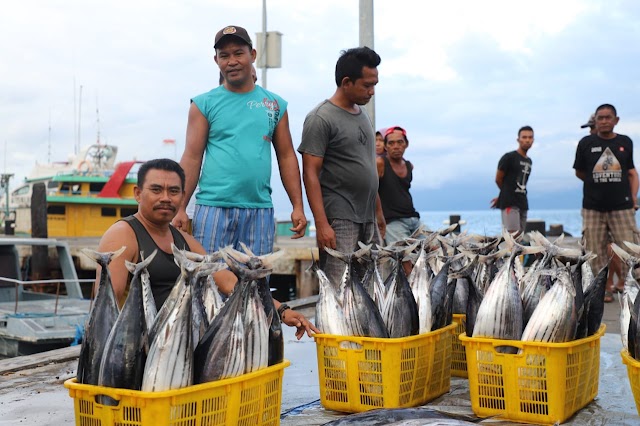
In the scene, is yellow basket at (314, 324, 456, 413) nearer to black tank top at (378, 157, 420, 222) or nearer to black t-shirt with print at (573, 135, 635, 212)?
black tank top at (378, 157, 420, 222)

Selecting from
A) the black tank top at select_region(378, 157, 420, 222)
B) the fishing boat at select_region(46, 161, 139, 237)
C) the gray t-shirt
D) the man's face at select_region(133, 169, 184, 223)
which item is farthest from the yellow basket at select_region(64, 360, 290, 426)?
the fishing boat at select_region(46, 161, 139, 237)

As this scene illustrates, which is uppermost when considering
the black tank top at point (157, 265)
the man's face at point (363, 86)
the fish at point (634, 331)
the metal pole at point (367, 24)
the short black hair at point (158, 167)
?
the metal pole at point (367, 24)

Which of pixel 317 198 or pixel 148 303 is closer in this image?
pixel 148 303

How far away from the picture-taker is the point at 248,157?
14.5ft

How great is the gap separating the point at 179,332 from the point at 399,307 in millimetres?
1441

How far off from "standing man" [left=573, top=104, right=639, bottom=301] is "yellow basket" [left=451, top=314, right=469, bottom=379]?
417 centimetres

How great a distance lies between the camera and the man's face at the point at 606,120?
7.93 metres

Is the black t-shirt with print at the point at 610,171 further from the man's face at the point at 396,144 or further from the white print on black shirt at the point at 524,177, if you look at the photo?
the man's face at the point at 396,144

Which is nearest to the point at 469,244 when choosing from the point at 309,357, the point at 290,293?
the point at 309,357

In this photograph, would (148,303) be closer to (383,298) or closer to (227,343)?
(227,343)

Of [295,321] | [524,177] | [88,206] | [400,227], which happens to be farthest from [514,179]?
[88,206]

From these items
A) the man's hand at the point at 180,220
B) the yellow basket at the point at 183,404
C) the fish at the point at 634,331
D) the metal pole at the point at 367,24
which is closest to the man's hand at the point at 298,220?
the man's hand at the point at 180,220

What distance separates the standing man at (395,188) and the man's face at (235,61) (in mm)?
2760

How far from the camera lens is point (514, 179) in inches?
361
